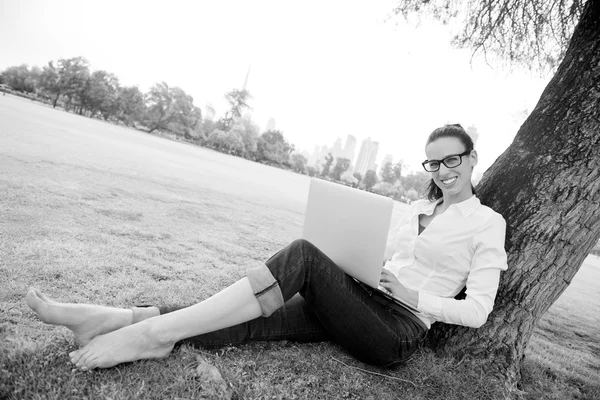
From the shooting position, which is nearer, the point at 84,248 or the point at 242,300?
the point at 242,300

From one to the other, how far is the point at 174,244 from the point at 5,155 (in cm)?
437

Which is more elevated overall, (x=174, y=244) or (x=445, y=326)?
(x=445, y=326)

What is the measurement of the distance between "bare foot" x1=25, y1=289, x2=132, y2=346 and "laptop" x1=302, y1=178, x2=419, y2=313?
1064 millimetres

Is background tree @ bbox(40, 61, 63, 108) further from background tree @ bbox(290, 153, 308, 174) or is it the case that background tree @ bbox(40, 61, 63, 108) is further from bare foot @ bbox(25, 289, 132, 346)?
bare foot @ bbox(25, 289, 132, 346)

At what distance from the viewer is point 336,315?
1.77 m

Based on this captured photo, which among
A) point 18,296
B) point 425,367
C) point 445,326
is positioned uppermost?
point 445,326

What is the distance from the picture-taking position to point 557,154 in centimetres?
217

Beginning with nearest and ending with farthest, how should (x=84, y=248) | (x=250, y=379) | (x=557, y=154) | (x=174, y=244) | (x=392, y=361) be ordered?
(x=250, y=379), (x=392, y=361), (x=557, y=154), (x=84, y=248), (x=174, y=244)

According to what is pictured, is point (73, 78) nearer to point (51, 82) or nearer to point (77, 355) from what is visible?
point (51, 82)

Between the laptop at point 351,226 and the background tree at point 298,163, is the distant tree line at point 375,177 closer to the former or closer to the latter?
the background tree at point 298,163

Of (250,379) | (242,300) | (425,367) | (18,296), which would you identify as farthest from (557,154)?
(18,296)

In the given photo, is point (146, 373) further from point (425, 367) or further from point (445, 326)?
point (445, 326)

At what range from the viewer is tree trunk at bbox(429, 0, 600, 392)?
6.95 feet

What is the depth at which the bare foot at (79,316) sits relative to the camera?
1.43m
